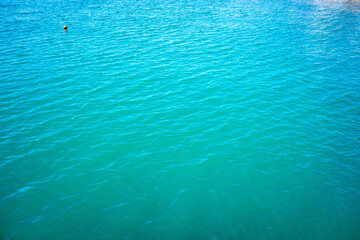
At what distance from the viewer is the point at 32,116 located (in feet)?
94.9

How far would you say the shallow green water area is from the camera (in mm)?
18891

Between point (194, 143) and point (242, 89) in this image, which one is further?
point (242, 89)

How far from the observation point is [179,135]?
26.9 metres

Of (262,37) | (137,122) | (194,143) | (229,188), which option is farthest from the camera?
(262,37)

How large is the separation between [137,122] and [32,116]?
12.4 meters

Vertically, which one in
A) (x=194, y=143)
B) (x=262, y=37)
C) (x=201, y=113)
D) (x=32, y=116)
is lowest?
(x=194, y=143)

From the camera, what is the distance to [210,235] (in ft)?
58.2

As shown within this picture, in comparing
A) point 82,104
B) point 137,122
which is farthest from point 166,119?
point 82,104

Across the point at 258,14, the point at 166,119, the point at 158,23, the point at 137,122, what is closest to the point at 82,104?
the point at 137,122

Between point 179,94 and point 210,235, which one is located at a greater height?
point 179,94

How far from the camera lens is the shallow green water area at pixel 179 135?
62.0 ft

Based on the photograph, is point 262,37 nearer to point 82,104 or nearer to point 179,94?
point 179,94

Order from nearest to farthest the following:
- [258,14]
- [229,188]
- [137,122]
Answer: [229,188]
[137,122]
[258,14]

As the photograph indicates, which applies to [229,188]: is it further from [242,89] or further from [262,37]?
Result: [262,37]
